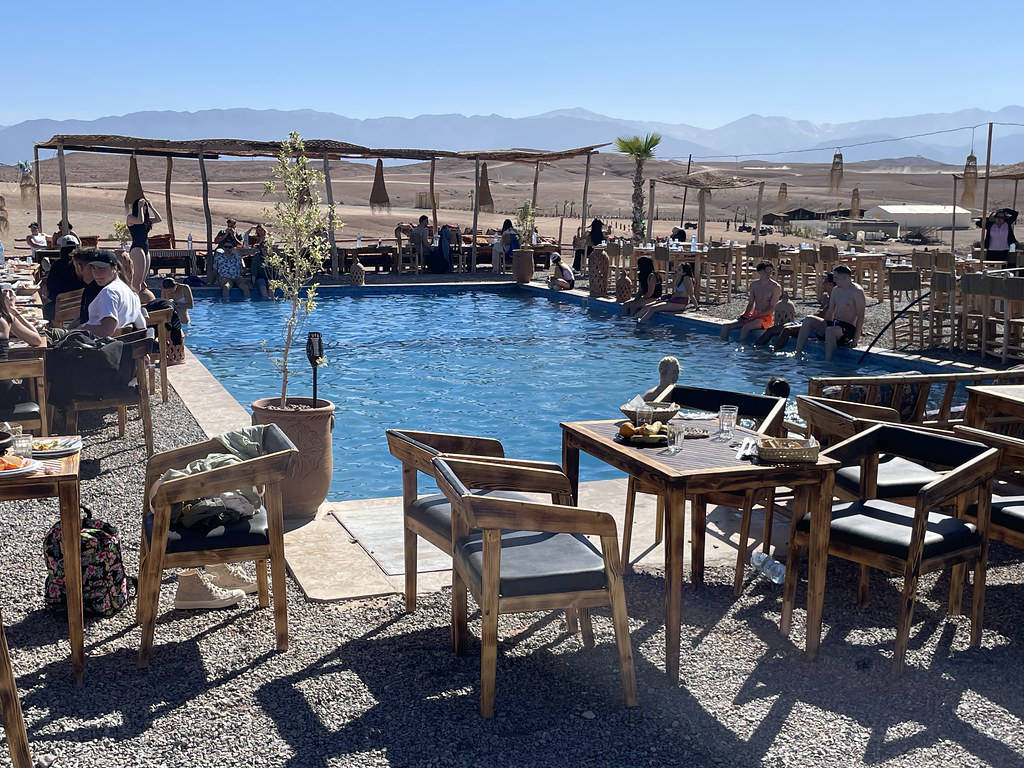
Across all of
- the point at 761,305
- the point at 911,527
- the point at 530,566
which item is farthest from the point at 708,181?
the point at 530,566

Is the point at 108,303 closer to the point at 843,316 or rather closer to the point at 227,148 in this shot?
the point at 843,316

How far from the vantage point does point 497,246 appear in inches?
827

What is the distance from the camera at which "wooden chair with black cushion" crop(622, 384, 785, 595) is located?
13.9 feet

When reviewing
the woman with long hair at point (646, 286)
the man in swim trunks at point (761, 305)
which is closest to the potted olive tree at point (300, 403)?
the man in swim trunks at point (761, 305)

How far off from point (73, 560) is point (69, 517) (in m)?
0.14

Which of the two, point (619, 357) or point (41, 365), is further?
point (619, 357)

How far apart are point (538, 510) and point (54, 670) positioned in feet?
5.73

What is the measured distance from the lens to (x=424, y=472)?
3.92 m

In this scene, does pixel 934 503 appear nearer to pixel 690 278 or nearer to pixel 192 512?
pixel 192 512

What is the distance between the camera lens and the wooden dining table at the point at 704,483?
11.3ft

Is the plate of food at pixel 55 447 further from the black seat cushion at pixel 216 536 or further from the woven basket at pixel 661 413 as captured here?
the woven basket at pixel 661 413

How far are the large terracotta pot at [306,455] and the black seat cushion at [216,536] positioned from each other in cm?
A: 141

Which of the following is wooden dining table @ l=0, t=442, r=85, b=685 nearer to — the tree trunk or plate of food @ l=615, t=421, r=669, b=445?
plate of food @ l=615, t=421, r=669, b=445

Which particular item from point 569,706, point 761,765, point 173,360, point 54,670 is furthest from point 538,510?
point 173,360
